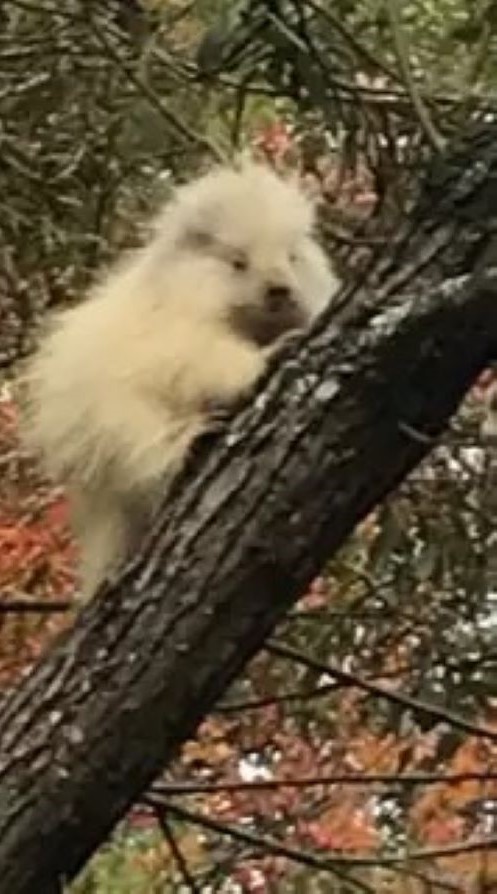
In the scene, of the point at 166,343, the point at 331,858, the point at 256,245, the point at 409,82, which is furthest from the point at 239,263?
the point at 331,858

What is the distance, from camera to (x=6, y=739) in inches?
67.4

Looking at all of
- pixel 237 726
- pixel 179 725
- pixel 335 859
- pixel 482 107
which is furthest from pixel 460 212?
pixel 237 726

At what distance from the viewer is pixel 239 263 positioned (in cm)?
217

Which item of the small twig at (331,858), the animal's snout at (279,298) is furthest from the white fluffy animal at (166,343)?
the small twig at (331,858)

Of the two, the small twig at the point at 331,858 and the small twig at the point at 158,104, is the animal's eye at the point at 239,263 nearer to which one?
the small twig at the point at 158,104

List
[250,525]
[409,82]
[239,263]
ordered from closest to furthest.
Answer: [250,525]
[409,82]
[239,263]

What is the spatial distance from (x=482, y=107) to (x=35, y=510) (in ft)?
4.30

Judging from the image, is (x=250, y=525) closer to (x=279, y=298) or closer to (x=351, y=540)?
(x=279, y=298)

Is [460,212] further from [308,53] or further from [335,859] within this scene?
[335,859]

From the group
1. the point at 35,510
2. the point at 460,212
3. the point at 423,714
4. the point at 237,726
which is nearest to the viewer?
the point at 460,212

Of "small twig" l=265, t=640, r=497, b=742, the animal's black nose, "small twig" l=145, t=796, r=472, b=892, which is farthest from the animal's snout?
"small twig" l=145, t=796, r=472, b=892

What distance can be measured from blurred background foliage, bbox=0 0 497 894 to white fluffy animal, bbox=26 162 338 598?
0.21 ft

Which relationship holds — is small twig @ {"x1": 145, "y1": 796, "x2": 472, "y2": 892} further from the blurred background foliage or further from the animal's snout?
the animal's snout

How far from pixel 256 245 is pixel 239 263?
0.02 m
